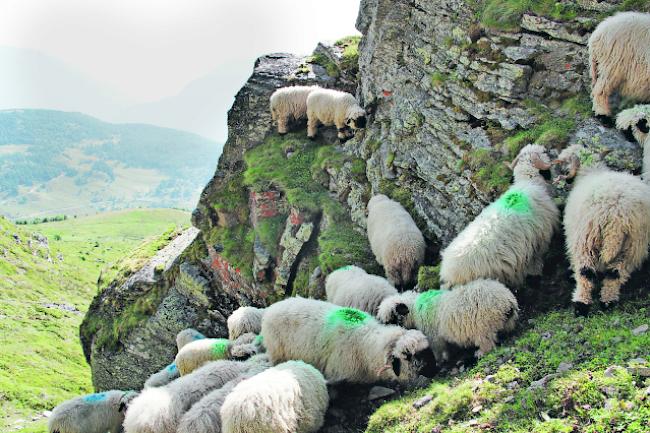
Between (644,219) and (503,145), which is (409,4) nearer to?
(503,145)

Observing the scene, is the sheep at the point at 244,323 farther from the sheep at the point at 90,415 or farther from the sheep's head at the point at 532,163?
the sheep's head at the point at 532,163

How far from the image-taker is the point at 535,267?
860cm

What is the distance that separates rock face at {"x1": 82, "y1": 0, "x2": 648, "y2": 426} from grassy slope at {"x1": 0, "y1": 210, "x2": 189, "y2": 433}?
269cm

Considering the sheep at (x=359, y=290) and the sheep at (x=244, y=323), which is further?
the sheep at (x=244, y=323)

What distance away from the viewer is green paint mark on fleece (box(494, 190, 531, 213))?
28.3 ft

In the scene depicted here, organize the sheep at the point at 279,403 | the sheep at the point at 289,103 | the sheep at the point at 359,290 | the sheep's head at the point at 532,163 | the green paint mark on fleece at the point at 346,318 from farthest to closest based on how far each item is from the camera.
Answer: the sheep at the point at 289,103
the sheep at the point at 359,290
the sheep's head at the point at 532,163
the green paint mark on fleece at the point at 346,318
the sheep at the point at 279,403

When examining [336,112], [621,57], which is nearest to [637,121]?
[621,57]

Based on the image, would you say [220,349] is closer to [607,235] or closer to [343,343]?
[343,343]

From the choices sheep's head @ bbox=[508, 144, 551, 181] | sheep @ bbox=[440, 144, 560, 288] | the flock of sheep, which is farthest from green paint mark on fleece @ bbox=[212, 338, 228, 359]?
sheep's head @ bbox=[508, 144, 551, 181]

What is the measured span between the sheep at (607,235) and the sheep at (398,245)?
411 cm

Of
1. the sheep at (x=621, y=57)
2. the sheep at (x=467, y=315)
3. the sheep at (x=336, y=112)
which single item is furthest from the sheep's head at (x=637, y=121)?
the sheep at (x=336, y=112)

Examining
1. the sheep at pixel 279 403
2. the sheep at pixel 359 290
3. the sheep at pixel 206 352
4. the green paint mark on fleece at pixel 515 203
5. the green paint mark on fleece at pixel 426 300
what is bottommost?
the sheep at pixel 206 352

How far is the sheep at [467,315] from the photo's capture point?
7.63 m

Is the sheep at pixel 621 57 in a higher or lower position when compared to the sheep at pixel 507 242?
higher
